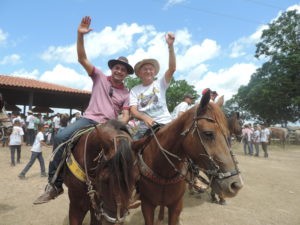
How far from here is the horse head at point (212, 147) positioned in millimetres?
1679

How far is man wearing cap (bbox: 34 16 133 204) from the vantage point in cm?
251

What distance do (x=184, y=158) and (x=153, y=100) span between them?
1069 mm

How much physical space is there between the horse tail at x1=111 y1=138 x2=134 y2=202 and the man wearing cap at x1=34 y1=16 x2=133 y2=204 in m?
1.19

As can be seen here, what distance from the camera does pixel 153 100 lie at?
9.80 ft

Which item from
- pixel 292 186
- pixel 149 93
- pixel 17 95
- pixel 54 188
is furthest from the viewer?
pixel 17 95

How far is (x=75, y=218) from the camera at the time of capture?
232 centimetres

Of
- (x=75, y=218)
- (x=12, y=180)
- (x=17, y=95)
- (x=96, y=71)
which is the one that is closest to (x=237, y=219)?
(x=75, y=218)

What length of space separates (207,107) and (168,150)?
69 cm

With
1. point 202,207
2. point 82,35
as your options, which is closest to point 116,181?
point 82,35

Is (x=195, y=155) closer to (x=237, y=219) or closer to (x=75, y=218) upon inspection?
(x=75, y=218)

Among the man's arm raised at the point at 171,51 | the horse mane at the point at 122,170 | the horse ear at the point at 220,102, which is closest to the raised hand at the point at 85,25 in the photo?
the man's arm raised at the point at 171,51

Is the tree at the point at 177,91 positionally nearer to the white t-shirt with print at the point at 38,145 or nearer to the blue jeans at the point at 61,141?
the white t-shirt with print at the point at 38,145

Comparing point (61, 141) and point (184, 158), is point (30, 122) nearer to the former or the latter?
point (61, 141)

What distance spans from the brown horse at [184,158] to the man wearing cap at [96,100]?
0.76 metres
